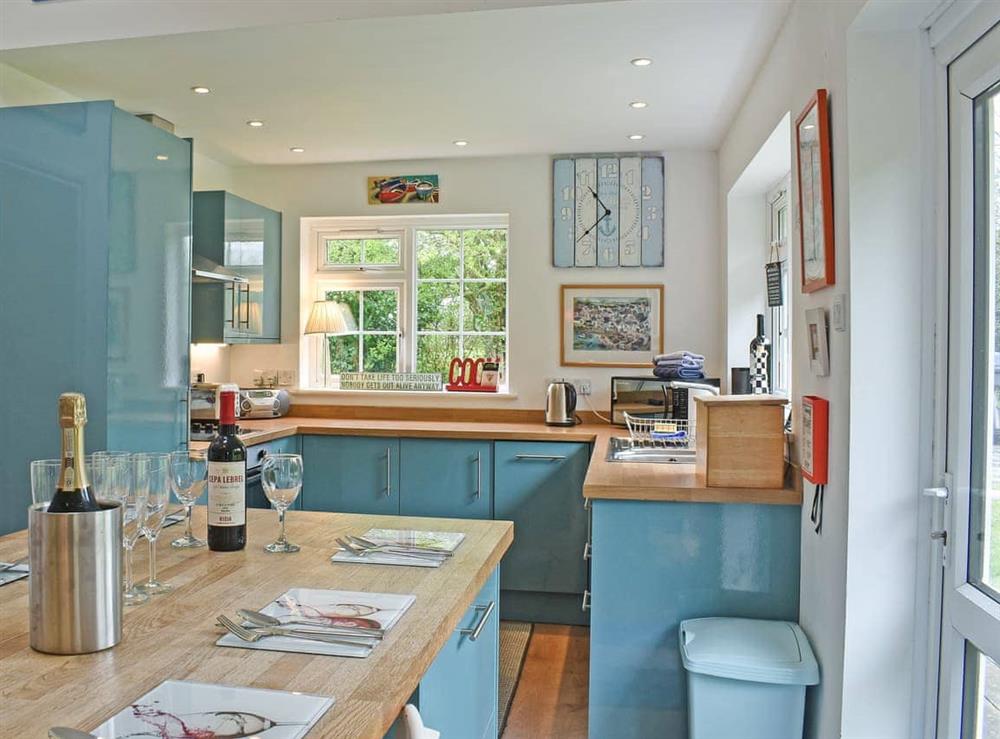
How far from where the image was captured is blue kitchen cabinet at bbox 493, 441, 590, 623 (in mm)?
3682

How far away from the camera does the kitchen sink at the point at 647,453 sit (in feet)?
9.57

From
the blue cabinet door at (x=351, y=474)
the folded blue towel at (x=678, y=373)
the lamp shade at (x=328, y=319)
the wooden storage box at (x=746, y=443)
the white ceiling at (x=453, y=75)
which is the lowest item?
the blue cabinet door at (x=351, y=474)

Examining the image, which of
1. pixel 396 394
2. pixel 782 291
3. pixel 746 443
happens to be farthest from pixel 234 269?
pixel 746 443

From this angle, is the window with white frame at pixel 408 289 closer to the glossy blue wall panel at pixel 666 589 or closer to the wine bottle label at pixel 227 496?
the glossy blue wall panel at pixel 666 589

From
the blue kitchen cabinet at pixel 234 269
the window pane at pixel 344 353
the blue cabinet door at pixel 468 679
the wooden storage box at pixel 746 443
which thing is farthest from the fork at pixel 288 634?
the window pane at pixel 344 353

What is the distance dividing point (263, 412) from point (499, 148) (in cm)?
193

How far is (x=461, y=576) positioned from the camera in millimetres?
1277

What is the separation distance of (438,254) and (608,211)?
1031 millimetres

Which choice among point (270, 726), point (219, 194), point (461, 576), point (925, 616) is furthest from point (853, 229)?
point (219, 194)

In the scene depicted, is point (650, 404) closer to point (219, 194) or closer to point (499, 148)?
point (499, 148)

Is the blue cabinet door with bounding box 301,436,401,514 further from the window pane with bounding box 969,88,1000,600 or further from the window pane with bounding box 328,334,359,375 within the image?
the window pane with bounding box 969,88,1000,600

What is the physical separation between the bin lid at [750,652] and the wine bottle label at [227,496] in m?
1.29

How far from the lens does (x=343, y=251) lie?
4.64m

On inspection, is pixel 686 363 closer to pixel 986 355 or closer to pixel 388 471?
pixel 388 471
